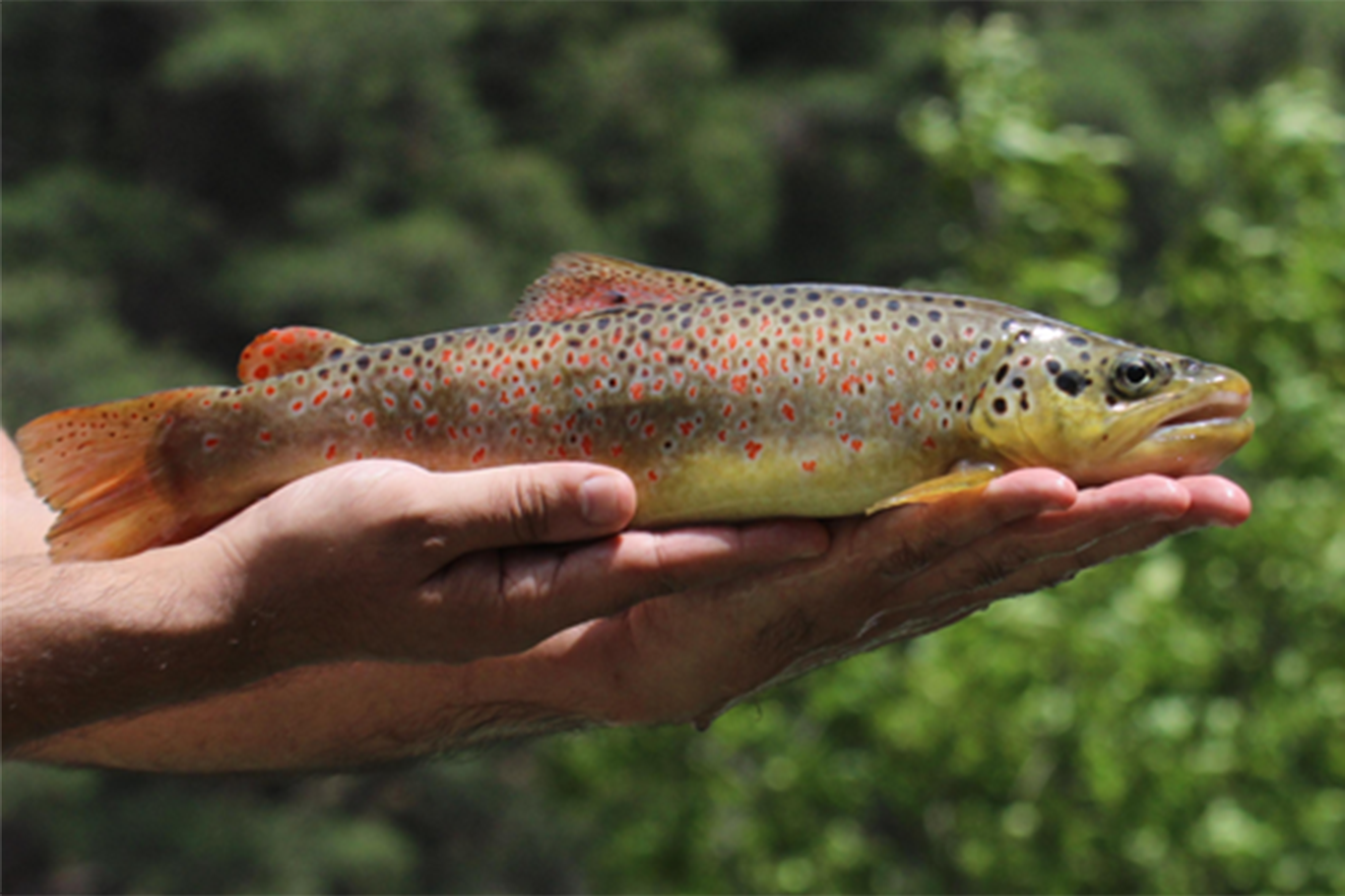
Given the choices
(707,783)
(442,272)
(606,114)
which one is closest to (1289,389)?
(707,783)

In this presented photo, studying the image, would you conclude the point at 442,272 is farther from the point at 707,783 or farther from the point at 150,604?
the point at 150,604

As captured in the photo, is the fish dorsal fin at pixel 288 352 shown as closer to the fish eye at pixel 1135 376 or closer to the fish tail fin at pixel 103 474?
the fish tail fin at pixel 103 474

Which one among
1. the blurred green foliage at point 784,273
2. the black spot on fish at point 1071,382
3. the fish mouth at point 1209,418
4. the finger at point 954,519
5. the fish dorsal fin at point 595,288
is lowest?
the blurred green foliage at point 784,273

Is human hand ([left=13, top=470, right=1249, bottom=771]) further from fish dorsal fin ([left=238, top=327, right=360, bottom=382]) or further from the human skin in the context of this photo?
fish dorsal fin ([left=238, top=327, right=360, bottom=382])

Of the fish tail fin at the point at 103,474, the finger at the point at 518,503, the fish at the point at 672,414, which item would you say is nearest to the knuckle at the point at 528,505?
the finger at the point at 518,503

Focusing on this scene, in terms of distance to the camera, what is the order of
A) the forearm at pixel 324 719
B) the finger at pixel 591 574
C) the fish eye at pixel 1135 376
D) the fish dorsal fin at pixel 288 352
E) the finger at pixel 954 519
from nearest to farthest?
1. the finger at pixel 954 519
2. the finger at pixel 591 574
3. the fish eye at pixel 1135 376
4. the fish dorsal fin at pixel 288 352
5. the forearm at pixel 324 719

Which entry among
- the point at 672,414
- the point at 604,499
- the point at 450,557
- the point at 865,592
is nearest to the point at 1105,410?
the point at 865,592

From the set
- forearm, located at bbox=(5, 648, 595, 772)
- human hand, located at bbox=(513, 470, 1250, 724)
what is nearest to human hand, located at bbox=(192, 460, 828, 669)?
human hand, located at bbox=(513, 470, 1250, 724)
